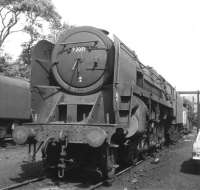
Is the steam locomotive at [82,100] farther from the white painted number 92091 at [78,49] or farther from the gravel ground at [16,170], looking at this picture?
the gravel ground at [16,170]

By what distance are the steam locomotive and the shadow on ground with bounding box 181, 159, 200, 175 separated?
71.9 inches

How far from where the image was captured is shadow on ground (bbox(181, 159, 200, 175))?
906 centimetres

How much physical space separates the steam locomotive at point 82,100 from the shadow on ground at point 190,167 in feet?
5.99

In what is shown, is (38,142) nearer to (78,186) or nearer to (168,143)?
(78,186)

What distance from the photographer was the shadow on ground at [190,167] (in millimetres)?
9060

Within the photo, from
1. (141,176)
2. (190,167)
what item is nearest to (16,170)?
(141,176)

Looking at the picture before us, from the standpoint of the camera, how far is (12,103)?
16062 millimetres

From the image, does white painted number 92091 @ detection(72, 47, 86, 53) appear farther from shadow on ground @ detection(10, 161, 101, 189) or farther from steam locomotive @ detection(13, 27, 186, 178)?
shadow on ground @ detection(10, 161, 101, 189)

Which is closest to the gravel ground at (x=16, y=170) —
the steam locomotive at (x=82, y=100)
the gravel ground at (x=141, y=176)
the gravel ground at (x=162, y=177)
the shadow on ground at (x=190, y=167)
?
the gravel ground at (x=141, y=176)

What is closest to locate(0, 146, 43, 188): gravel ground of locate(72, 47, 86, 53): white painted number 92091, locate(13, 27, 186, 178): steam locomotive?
locate(13, 27, 186, 178): steam locomotive

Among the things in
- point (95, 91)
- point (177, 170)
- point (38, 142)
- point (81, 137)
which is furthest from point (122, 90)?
point (177, 170)

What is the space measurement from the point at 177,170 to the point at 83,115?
131 inches

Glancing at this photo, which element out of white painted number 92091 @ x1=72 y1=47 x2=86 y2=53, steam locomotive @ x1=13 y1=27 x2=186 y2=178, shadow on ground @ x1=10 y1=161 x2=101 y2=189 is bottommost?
shadow on ground @ x1=10 y1=161 x2=101 y2=189

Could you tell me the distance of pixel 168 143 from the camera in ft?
56.7
